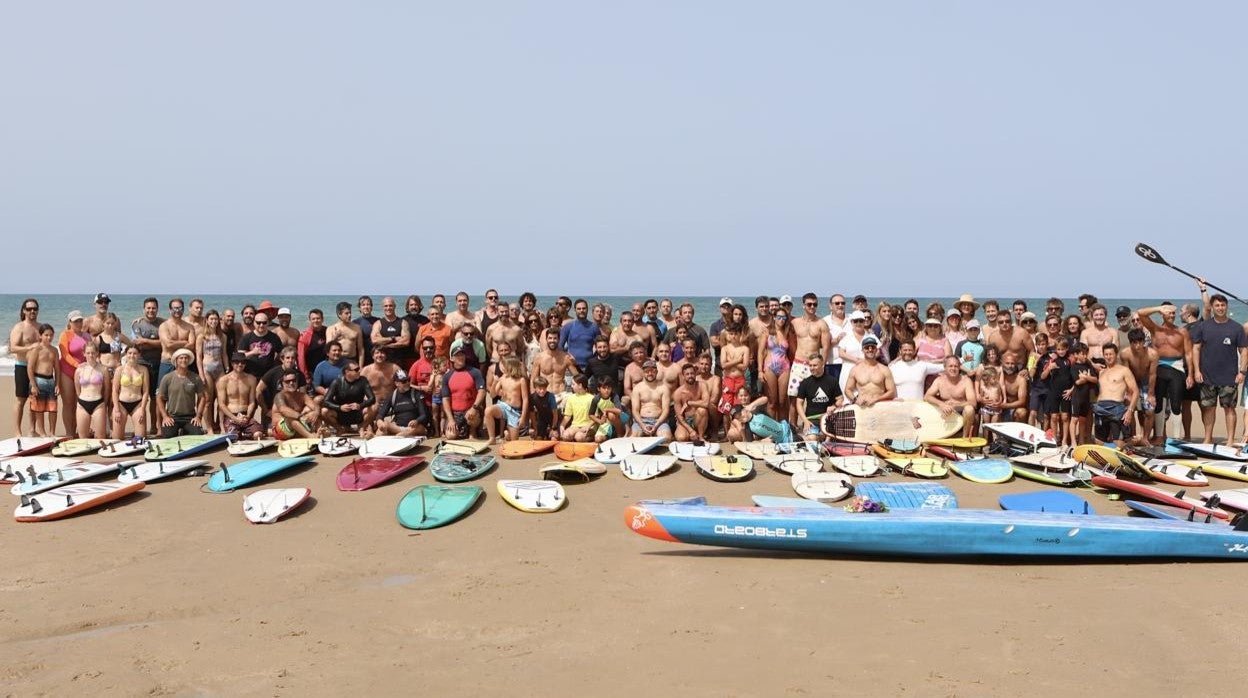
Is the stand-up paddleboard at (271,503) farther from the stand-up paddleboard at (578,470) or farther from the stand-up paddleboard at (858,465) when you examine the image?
the stand-up paddleboard at (858,465)

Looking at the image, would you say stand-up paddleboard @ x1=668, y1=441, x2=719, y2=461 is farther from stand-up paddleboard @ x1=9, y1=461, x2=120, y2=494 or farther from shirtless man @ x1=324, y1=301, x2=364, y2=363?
stand-up paddleboard @ x1=9, y1=461, x2=120, y2=494

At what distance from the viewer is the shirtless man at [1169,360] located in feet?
32.1

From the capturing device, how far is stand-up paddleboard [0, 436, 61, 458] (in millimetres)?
9523

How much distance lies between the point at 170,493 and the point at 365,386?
101 inches

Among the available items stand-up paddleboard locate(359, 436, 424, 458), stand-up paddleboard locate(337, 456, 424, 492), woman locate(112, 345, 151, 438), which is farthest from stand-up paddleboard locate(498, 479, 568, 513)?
woman locate(112, 345, 151, 438)

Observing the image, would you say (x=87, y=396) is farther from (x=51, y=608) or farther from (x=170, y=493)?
(x=51, y=608)

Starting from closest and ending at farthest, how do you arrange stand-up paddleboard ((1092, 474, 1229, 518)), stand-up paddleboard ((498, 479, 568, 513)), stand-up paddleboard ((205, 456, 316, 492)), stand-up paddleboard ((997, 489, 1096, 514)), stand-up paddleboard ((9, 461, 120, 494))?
stand-up paddleboard ((1092, 474, 1229, 518))
stand-up paddleboard ((997, 489, 1096, 514))
stand-up paddleboard ((498, 479, 568, 513))
stand-up paddleboard ((9, 461, 120, 494))
stand-up paddleboard ((205, 456, 316, 492))

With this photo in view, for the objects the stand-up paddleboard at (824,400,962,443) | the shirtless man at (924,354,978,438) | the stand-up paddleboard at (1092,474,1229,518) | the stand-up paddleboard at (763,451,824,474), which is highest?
the shirtless man at (924,354,978,438)

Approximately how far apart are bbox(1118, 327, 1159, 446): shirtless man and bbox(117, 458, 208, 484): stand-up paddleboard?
9.06 meters

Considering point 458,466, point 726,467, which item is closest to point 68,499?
point 458,466

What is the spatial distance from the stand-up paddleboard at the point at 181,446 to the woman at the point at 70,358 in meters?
1.52

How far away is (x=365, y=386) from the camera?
10336mm

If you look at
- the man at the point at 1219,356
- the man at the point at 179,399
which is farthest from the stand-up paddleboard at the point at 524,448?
the man at the point at 1219,356

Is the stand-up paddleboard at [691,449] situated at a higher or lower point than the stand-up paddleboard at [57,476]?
higher
